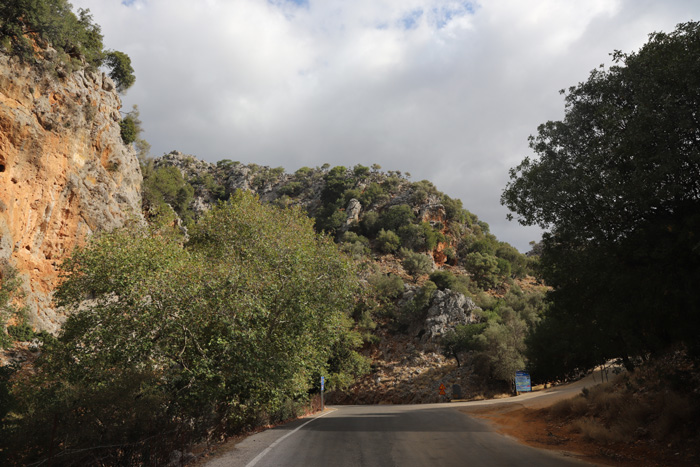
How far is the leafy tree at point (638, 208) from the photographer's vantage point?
8844 millimetres

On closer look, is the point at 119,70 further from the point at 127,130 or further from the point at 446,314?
the point at 446,314

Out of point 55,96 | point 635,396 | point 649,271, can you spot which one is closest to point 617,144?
point 649,271

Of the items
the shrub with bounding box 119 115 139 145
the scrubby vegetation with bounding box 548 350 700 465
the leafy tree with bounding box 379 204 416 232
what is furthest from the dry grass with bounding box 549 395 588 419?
the leafy tree with bounding box 379 204 416 232

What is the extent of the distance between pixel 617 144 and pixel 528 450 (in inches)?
342

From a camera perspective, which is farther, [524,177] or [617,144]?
[524,177]

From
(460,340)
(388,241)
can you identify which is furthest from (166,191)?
(388,241)

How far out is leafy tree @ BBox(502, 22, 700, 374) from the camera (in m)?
8.84

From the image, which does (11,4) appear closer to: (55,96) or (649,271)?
(55,96)

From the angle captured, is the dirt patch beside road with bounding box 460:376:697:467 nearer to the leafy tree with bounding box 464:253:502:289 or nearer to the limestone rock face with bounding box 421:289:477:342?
the limestone rock face with bounding box 421:289:477:342

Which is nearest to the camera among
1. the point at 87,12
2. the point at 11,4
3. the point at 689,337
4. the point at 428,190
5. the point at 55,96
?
the point at 689,337

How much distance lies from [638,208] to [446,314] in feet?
164

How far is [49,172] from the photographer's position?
26.4 meters

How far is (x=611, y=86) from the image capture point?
41.0ft

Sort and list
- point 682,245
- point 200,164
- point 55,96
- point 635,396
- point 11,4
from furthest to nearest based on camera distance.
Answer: point 200,164
point 55,96
point 11,4
point 635,396
point 682,245
